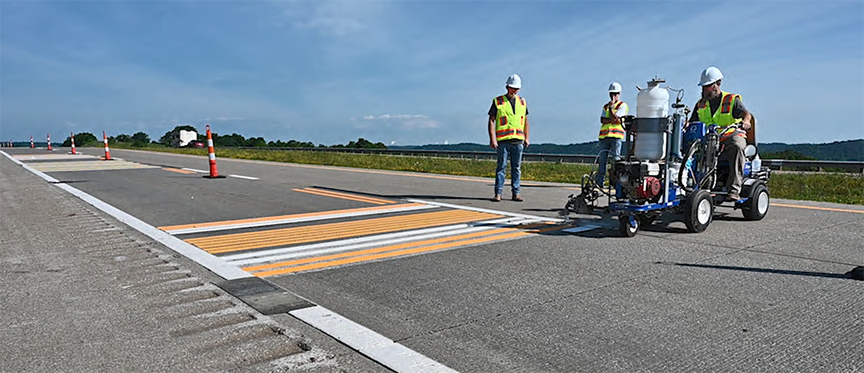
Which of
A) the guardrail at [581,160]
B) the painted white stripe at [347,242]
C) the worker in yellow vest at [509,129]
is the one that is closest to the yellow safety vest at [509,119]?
the worker in yellow vest at [509,129]

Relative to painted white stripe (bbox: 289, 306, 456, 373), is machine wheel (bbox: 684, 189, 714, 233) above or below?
above

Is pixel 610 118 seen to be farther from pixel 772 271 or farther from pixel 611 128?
pixel 772 271

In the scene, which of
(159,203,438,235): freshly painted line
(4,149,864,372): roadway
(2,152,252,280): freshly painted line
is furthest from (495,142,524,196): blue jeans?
(2,152,252,280): freshly painted line

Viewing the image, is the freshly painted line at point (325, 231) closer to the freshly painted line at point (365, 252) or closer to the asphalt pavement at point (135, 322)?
the asphalt pavement at point (135, 322)

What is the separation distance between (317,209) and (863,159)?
20558 millimetres

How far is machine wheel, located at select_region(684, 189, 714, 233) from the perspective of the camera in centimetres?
604

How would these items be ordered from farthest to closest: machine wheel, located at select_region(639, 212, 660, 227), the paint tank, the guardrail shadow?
machine wheel, located at select_region(639, 212, 660, 227) → the paint tank → the guardrail shadow

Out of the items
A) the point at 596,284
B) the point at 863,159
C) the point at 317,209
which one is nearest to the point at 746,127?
the point at 596,284

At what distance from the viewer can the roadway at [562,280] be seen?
9.53 ft

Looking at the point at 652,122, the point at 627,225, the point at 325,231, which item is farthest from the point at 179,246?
the point at 652,122

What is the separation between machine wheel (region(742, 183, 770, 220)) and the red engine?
1699mm

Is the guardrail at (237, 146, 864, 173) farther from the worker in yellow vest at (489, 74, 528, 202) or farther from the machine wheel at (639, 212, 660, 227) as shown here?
the machine wheel at (639, 212, 660, 227)

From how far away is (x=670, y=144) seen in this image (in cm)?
627

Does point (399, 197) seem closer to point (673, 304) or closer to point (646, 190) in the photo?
point (646, 190)
